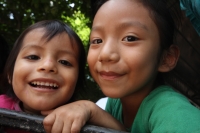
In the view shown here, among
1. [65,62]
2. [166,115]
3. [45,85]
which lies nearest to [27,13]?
[65,62]

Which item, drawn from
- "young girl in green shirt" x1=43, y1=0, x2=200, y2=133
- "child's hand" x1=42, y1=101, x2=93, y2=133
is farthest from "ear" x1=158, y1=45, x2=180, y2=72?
"child's hand" x1=42, y1=101, x2=93, y2=133

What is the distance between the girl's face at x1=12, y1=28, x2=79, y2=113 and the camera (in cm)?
176

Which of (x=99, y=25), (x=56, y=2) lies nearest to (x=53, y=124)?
(x=99, y=25)

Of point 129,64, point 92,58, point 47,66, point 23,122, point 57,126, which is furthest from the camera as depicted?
point 47,66

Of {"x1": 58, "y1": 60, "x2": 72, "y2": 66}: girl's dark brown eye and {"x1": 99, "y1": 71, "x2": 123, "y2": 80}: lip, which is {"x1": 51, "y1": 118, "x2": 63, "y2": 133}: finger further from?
{"x1": 58, "y1": 60, "x2": 72, "y2": 66}: girl's dark brown eye

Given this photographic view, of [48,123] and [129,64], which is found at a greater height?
[129,64]

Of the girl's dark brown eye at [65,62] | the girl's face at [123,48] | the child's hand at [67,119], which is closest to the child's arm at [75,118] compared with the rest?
the child's hand at [67,119]

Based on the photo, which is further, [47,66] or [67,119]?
[47,66]

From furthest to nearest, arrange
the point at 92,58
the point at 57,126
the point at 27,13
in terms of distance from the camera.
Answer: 1. the point at 27,13
2. the point at 92,58
3. the point at 57,126

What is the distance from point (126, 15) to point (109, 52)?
0.78ft

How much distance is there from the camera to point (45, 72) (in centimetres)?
175

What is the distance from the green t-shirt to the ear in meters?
0.11

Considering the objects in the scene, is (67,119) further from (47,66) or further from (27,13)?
(27,13)

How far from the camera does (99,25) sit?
158 cm
